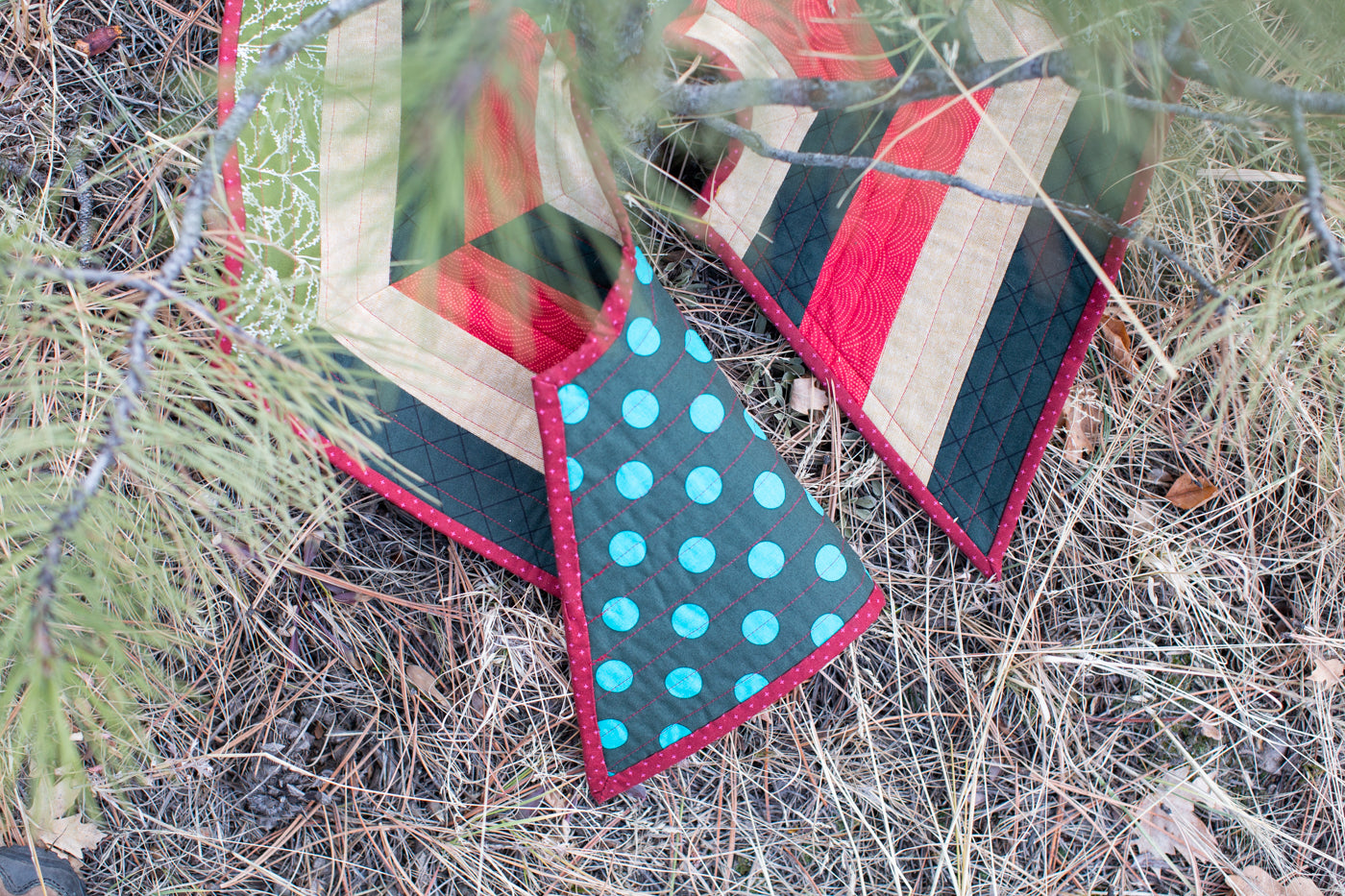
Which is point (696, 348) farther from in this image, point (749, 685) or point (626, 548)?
point (749, 685)

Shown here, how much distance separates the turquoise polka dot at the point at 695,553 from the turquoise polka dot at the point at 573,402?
24 cm

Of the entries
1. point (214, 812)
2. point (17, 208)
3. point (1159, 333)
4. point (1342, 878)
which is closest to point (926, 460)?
point (1159, 333)

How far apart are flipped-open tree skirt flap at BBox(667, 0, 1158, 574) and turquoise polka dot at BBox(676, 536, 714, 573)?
0.31 m

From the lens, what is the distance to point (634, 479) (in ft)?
3.45

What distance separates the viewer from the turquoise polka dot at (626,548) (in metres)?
1.07

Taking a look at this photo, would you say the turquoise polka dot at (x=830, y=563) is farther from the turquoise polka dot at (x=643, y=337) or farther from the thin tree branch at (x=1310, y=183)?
the thin tree branch at (x=1310, y=183)

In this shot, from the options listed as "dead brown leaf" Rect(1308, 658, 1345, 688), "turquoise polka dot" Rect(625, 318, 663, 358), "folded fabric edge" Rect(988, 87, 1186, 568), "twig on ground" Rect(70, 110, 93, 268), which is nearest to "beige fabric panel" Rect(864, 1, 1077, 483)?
"folded fabric edge" Rect(988, 87, 1186, 568)

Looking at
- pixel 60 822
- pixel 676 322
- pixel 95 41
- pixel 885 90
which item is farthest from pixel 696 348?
pixel 60 822

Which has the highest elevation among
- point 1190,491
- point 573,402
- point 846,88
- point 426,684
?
point 846,88

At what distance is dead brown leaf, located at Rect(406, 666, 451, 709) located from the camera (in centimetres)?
115

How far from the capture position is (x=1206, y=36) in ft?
3.52

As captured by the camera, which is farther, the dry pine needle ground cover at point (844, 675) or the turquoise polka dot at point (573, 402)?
the dry pine needle ground cover at point (844, 675)

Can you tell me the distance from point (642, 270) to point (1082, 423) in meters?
0.75

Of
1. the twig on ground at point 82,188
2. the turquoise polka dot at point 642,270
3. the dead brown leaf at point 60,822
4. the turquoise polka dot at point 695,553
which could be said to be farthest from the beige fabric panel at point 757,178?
the dead brown leaf at point 60,822
